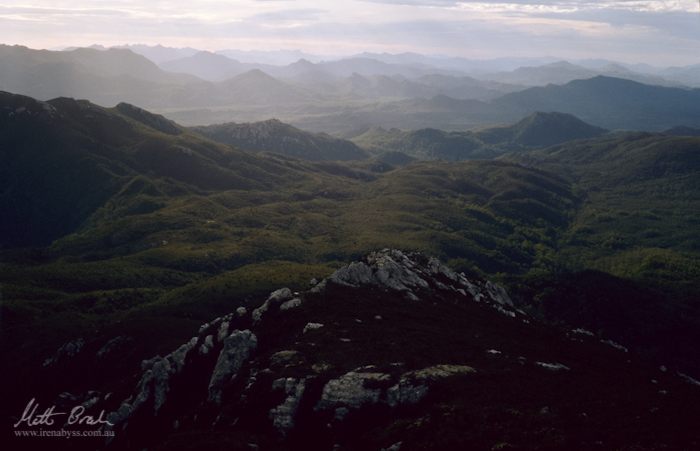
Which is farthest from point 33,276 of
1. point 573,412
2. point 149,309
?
point 573,412

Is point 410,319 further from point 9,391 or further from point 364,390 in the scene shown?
point 9,391

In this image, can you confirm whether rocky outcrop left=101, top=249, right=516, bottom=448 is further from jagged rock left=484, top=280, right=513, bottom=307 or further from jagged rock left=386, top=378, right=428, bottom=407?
jagged rock left=484, top=280, right=513, bottom=307

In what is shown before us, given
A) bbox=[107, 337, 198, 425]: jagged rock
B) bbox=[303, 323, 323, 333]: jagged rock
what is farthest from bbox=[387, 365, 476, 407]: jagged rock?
bbox=[107, 337, 198, 425]: jagged rock

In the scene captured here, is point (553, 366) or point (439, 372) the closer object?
point (439, 372)

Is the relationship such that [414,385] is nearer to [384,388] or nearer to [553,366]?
[384,388]

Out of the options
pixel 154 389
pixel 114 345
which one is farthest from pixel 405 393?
pixel 114 345

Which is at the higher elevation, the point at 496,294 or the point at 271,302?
the point at 271,302
